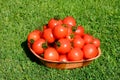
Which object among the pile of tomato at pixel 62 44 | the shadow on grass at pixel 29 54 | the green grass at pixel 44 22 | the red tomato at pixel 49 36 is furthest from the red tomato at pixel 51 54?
the shadow on grass at pixel 29 54

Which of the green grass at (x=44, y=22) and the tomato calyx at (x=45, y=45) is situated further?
the green grass at (x=44, y=22)

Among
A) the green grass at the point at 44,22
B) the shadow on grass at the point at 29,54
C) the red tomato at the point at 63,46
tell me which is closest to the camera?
the red tomato at the point at 63,46

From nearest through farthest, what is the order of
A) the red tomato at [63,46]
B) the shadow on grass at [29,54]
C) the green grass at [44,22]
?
1. the red tomato at [63,46]
2. the green grass at [44,22]
3. the shadow on grass at [29,54]

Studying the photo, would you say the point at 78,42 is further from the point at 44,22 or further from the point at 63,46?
the point at 44,22

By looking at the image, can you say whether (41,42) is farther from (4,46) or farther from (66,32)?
(4,46)

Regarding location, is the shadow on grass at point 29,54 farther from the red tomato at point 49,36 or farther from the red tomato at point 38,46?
the red tomato at point 49,36

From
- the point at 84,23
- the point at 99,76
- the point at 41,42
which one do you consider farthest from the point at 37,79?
the point at 84,23

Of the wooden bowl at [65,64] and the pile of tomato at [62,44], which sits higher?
the pile of tomato at [62,44]

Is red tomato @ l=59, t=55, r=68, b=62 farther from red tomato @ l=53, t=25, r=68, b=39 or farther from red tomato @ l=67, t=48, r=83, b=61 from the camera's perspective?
red tomato @ l=53, t=25, r=68, b=39

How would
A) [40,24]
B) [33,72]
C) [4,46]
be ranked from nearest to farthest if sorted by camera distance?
1. [33,72]
2. [4,46]
3. [40,24]

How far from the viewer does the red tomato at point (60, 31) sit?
11.1ft

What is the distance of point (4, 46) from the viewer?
400 centimetres

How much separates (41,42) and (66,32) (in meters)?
0.30

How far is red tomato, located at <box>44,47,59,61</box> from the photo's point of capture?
336 cm
